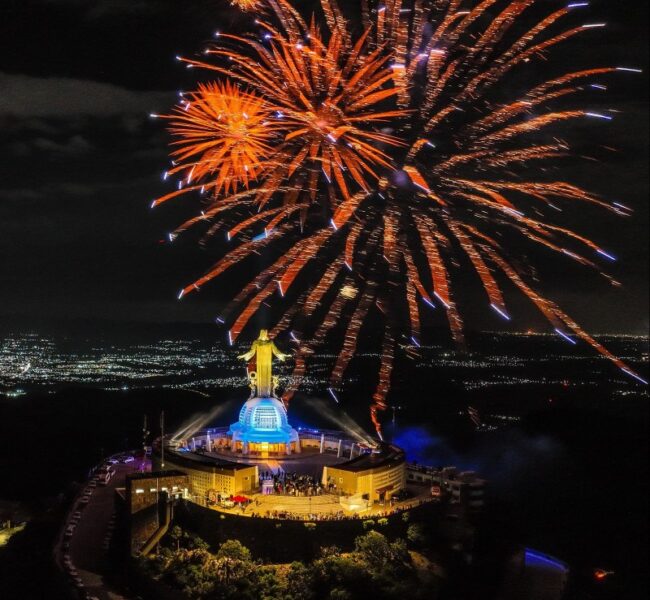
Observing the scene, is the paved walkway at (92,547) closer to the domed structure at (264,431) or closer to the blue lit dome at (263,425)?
the domed structure at (264,431)

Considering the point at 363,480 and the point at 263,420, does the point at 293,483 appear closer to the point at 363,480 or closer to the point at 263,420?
the point at 363,480

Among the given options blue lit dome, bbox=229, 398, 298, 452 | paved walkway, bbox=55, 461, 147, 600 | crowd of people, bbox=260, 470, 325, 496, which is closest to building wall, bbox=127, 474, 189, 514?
paved walkway, bbox=55, 461, 147, 600

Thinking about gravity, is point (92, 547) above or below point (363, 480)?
below

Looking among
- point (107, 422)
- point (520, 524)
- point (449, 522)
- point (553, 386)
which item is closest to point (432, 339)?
point (553, 386)

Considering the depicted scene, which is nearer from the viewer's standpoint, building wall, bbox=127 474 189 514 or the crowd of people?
building wall, bbox=127 474 189 514

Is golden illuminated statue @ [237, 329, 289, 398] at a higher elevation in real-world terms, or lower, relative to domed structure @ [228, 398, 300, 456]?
higher

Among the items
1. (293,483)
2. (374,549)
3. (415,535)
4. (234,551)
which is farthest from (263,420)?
(374,549)

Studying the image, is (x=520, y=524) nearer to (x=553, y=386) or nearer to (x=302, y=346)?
(x=302, y=346)

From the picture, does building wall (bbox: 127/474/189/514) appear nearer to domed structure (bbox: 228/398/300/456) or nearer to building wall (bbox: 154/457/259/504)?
building wall (bbox: 154/457/259/504)
